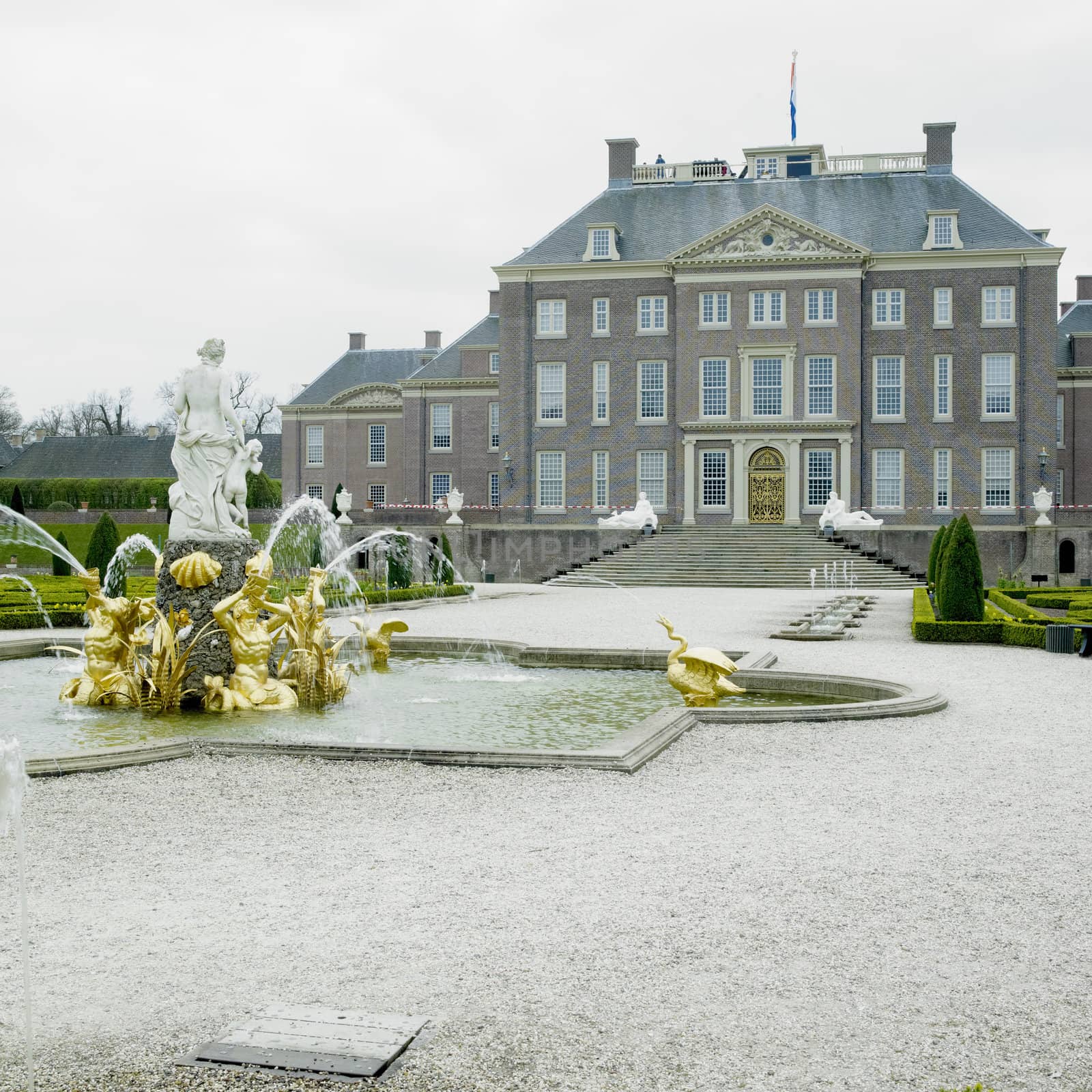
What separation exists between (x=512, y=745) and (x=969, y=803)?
3819mm

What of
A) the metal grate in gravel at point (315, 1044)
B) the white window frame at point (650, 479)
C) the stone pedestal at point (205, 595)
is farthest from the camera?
the white window frame at point (650, 479)

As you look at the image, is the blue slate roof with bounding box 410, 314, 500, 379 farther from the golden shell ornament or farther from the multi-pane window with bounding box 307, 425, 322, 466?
the golden shell ornament

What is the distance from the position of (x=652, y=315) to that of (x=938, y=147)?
1344 cm

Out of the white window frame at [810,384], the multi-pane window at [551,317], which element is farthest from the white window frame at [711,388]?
the multi-pane window at [551,317]

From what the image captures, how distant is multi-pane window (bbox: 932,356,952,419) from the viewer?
46312 mm

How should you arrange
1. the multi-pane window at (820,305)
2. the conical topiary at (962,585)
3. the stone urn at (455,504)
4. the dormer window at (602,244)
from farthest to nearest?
the dormer window at (602,244), the multi-pane window at (820,305), the stone urn at (455,504), the conical topiary at (962,585)

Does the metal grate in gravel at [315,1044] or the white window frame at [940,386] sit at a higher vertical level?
the white window frame at [940,386]

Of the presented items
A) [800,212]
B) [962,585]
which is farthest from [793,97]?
[962,585]

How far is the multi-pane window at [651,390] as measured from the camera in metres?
47.8

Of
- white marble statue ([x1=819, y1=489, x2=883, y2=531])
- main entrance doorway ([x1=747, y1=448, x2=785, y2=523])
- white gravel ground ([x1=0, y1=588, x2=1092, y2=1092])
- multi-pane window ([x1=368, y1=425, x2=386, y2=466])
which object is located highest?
multi-pane window ([x1=368, y1=425, x2=386, y2=466])

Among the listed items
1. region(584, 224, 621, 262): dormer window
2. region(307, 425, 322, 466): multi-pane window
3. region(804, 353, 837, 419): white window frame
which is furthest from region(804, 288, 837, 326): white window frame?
region(307, 425, 322, 466): multi-pane window

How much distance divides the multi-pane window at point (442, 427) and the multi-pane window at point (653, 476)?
12.3 metres

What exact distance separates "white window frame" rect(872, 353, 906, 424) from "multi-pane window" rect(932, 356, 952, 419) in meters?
1.11

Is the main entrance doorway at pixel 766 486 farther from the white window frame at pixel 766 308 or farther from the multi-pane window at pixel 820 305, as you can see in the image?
the multi-pane window at pixel 820 305
